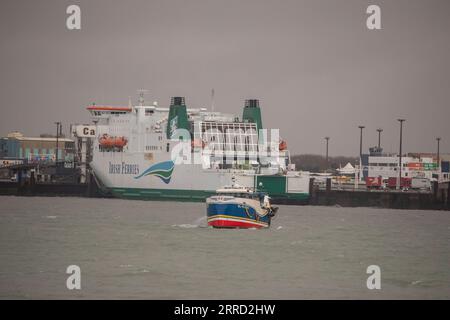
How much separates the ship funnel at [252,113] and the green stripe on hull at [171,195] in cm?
1120

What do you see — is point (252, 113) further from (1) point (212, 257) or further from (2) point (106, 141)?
(1) point (212, 257)

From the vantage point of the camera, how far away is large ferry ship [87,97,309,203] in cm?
9631

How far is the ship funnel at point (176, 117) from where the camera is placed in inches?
3895

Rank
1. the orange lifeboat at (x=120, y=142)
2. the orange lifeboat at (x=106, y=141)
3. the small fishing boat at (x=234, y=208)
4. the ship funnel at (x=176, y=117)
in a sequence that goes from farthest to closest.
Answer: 1. the orange lifeboat at (x=106, y=141)
2. the orange lifeboat at (x=120, y=142)
3. the ship funnel at (x=176, y=117)
4. the small fishing boat at (x=234, y=208)

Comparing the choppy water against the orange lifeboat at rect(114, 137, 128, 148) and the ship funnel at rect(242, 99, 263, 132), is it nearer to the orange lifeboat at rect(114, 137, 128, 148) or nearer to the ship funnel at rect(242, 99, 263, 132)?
the orange lifeboat at rect(114, 137, 128, 148)

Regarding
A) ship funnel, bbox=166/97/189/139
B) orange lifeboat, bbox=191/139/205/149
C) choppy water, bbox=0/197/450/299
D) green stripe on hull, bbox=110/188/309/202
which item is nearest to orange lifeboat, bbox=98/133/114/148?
green stripe on hull, bbox=110/188/309/202

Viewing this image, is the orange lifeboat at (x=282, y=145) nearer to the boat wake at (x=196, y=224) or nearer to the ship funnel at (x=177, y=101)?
the ship funnel at (x=177, y=101)

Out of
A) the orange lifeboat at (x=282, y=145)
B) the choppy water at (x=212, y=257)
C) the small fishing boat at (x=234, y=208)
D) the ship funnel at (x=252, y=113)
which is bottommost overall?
the choppy water at (x=212, y=257)

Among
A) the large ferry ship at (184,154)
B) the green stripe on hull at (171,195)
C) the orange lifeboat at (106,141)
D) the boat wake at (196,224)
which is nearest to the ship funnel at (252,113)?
the large ferry ship at (184,154)

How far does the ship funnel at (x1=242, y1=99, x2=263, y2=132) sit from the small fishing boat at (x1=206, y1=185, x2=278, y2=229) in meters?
46.4

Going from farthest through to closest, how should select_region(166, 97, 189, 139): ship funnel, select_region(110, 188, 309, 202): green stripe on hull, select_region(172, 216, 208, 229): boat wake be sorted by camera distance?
select_region(166, 97, 189, 139): ship funnel < select_region(110, 188, 309, 202): green stripe on hull < select_region(172, 216, 208, 229): boat wake

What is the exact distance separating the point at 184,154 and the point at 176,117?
149 inches

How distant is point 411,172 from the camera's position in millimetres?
134375

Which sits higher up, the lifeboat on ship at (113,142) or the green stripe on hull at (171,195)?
the lifeboat on ship at (113,142)
